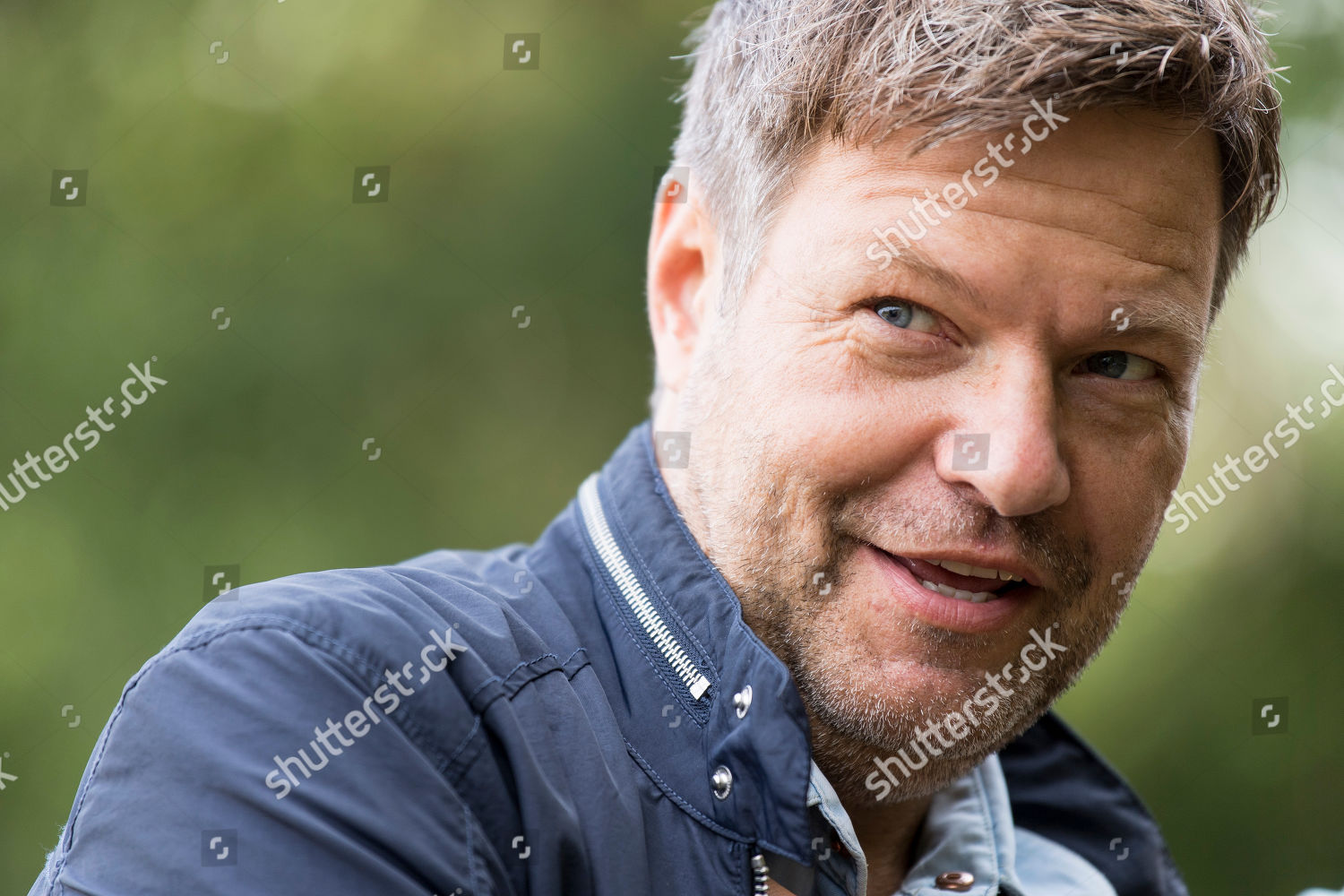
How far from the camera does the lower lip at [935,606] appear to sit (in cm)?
171

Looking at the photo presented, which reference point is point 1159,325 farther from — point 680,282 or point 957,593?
point 680,282

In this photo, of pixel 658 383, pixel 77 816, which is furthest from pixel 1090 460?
pixel 77 816

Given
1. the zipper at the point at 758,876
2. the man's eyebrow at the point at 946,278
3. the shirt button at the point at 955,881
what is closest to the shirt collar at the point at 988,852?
the shirt button at the point at 955,881

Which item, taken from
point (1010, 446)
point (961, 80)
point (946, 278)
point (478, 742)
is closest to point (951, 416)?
point (1010, 446)

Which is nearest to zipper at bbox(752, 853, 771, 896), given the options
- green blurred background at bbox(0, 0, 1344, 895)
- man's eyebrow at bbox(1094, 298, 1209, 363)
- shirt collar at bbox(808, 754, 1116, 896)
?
shirt collar at bbox(808, 754, 1116, 896)

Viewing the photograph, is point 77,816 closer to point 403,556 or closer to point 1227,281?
point 1227,281

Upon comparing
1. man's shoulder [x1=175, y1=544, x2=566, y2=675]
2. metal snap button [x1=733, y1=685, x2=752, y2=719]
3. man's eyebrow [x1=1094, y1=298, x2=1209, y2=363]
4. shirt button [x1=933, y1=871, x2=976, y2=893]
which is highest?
man's eyebrow [x1=1094, y1=298, x2=1209, y2=363]

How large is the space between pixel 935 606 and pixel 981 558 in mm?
96

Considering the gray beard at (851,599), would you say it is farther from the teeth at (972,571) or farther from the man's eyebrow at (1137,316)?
the man's eyebrow at (1137,316)

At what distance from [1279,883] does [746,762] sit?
450 centimetres

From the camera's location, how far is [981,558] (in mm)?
1701

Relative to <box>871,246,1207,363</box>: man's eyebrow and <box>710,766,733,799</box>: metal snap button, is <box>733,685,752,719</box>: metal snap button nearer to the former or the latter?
<box>710,766,733,799</box>: metal snap button

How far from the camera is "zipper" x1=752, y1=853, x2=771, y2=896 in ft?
5.08

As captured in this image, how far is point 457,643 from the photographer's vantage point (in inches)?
57.1
